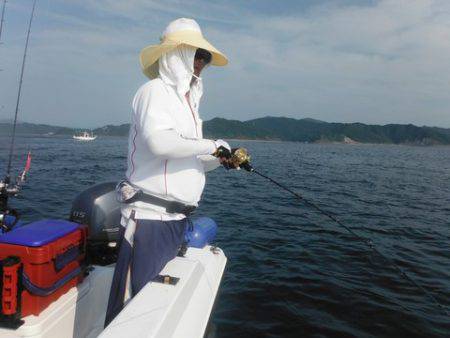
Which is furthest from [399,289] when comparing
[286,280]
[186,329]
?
[186,329]

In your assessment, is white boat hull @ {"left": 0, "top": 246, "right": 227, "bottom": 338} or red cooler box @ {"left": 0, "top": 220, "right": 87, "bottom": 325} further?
red cooler box @ {"left": 0, "top": 220, "right": 87, "bottom": 325}

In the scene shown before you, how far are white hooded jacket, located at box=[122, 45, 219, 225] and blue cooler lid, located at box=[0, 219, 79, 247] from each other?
20.3 inches

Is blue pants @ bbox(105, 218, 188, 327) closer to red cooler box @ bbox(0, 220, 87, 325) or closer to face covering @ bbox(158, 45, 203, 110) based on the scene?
red cooler box @ bbox(0, 220, 87, 325)

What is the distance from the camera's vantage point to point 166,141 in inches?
Answer: 93.2

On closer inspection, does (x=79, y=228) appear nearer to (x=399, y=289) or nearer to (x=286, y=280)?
(x=286, y=280)

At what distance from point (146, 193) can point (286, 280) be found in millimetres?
4829

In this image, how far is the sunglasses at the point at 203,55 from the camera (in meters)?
2.84

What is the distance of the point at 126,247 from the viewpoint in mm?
2615

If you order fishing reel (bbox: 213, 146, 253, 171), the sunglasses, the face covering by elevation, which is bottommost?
fishing reel (bbox: 213, 146, 253, 171)

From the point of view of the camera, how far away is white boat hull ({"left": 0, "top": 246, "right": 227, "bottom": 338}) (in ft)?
7.47

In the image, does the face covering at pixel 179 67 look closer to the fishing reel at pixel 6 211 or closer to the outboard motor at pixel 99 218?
the outboard motor at pixel 99 218

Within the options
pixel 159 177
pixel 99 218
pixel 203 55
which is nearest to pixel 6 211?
pixel 99 218

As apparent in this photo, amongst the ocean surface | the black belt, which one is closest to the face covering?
the black belt

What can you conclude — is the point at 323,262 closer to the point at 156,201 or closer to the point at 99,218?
the point at 99,218
